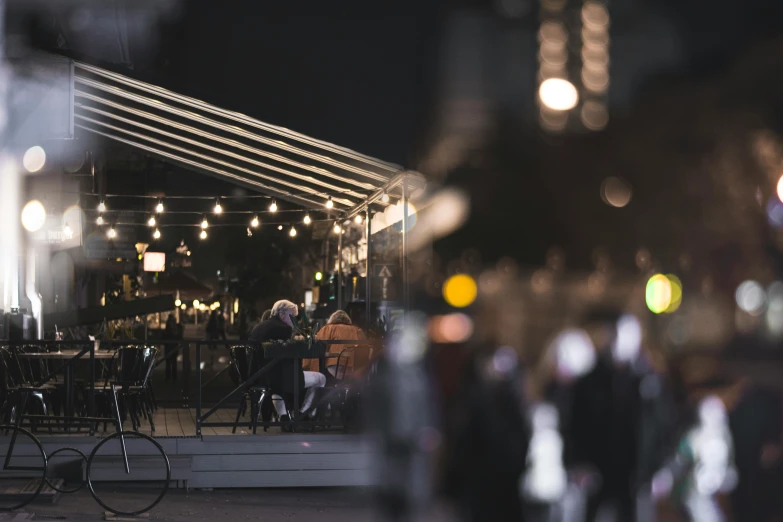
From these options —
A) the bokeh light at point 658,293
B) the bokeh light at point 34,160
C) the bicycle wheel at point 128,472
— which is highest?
the bokeh light at point 34,160

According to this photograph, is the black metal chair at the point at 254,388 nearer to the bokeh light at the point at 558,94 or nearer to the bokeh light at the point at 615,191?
the bokeh light at the point at 615,191

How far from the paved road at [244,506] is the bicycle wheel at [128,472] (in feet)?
0.45

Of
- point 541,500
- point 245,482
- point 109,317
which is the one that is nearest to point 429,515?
point 541,500

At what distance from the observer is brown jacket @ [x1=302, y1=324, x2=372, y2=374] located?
11898 millimetres

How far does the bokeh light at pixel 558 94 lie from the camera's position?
4.52 meters

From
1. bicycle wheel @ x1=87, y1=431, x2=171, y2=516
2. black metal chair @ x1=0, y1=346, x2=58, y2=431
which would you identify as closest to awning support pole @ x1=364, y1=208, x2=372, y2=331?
black metal chair @ x1=0, y1=346, x2=58, y2=431

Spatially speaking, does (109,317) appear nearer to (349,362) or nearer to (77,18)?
(77,18)

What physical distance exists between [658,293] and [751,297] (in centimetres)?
110

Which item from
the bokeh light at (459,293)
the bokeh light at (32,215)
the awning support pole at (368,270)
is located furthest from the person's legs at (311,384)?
the bokeh light at (459,293)

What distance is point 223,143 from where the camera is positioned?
50.1 ft

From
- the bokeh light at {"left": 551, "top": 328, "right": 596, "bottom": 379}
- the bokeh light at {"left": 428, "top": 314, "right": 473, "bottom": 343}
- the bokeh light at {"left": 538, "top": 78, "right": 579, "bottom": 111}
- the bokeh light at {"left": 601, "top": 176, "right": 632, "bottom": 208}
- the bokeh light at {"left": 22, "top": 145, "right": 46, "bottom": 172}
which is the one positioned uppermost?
the bokeh light at {"left": 22, "top": 145, "right": 46, "bottom": 172}

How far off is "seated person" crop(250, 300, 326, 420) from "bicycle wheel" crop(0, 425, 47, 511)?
2.62m

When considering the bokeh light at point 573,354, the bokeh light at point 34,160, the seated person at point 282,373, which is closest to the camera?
the bokeh light at point 573,354

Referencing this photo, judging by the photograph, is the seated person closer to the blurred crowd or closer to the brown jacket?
the brown jacket
